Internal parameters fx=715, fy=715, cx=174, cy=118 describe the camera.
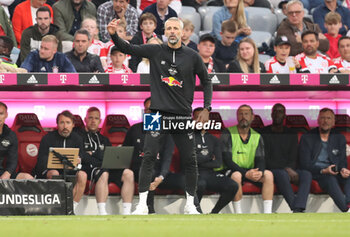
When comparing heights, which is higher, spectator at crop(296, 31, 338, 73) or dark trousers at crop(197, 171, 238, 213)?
spectator at crop(296, 31, 338, 73)

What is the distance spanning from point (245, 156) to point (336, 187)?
1.19 m

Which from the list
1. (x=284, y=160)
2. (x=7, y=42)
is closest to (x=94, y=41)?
(x=7, y=42)

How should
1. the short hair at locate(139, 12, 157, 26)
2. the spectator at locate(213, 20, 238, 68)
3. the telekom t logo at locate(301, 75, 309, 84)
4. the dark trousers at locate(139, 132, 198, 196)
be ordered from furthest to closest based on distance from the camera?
1. the spectator at locate(213, 20, 238, 68)
2. the short hair at locate(139, 12, 157, 26)
3. the telekom t logo at locate(301, 75, 309, 84)
4. the dark trousers at locate(139, 132, 198, 196)

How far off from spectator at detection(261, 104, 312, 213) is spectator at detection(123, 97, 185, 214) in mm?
1208

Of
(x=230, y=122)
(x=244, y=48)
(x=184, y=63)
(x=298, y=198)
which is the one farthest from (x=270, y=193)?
(x=184, y=63)

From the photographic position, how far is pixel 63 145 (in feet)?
28.6

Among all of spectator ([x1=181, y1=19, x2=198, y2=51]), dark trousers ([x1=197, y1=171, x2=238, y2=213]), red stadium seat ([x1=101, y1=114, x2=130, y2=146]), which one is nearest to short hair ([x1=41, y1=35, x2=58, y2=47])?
red stadium seat ([x1=101, y1=114, x2=130, y2=146])

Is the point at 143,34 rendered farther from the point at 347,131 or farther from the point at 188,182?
the point at 188,182

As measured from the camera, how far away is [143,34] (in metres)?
10.4

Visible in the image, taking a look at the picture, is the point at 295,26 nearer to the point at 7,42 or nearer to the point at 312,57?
the point at 312,57

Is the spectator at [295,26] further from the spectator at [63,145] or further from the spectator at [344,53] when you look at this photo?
the spectator at [63,145]

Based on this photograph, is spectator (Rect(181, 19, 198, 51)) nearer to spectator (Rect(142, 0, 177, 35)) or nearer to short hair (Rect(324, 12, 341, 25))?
spectator (Rect(142, 0, 177, 35))

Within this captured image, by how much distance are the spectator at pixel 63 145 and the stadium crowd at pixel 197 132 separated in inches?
0.5

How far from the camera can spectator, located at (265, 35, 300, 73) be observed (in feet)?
32.6
